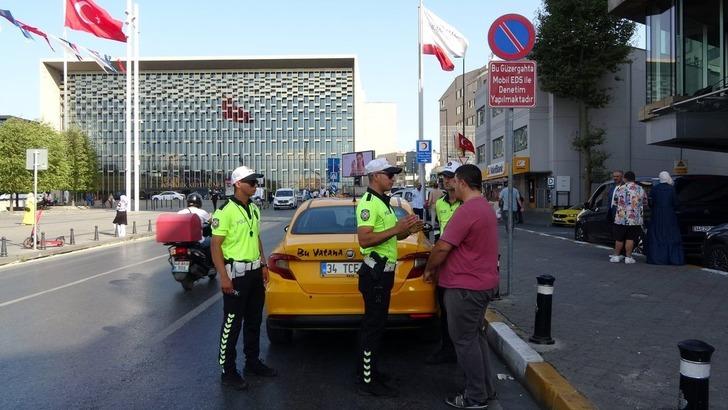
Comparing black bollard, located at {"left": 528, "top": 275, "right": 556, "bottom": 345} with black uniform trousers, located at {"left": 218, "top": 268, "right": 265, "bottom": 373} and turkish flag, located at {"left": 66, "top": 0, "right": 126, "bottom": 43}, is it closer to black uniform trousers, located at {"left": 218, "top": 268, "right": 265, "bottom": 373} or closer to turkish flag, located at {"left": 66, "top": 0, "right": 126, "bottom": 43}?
black uniform trousers, located at {"left": 218, "top": 268, "right": 265, "bottom": 373}

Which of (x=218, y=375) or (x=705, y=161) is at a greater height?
(x=705, y=161)

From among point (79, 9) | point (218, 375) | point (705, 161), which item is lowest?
point (218, 375)

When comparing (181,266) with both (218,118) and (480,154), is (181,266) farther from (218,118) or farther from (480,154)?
(218,118)

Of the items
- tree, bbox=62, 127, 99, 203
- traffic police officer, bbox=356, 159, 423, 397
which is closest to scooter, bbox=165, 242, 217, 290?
traffic police officer, bbox=356, 159, 423, 397

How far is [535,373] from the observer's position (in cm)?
457

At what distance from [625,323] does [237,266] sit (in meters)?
4.19

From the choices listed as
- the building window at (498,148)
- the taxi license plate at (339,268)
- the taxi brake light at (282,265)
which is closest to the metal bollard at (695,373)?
the taxi license plate at (339,268)

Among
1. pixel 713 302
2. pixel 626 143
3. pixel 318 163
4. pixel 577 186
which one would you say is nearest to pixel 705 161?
pixel 626 143

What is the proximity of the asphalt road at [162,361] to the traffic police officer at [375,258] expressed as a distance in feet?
0.85

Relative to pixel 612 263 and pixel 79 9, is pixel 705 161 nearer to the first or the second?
pixel 612 263

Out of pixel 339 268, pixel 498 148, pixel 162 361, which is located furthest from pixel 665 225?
pixel 498 148

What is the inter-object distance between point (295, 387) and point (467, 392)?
1422 mm

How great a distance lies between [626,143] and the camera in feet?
125

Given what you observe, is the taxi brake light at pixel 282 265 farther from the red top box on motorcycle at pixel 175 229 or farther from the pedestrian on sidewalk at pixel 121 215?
the pedestrian on sidewalk at pixel 121 215
